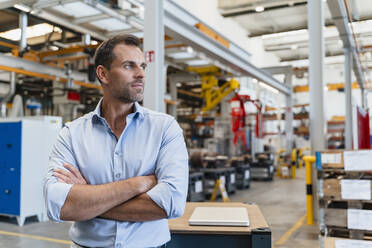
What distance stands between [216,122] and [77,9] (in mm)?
7677

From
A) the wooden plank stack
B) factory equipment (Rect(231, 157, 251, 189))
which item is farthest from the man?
factory equipment (Rect(231, 157, 251, 189))

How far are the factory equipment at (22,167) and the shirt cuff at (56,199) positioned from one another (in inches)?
206

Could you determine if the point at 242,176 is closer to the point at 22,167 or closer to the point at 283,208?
the point at 283,208

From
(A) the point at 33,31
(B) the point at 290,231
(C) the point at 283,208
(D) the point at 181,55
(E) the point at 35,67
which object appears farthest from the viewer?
(D) the point at 181,55

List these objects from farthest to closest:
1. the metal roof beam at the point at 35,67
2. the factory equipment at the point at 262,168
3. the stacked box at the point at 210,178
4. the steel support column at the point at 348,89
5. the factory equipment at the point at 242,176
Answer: the factory equipment at the point at 262,168, the factory equipment at the point at 242,176, the steel support column at the point at 348,89, the stacked box at the point at 210,178, the metal roof beam at the point at 35,67

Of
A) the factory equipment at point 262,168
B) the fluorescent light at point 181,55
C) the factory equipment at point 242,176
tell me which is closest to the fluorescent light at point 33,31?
the fluorescent light at point 181,55

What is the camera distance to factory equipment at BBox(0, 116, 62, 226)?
20.2ft

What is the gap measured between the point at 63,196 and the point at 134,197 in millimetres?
292

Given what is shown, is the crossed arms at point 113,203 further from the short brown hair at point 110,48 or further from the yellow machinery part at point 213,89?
the yellow machinery part at point 213,89

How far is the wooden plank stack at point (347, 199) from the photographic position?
372cm

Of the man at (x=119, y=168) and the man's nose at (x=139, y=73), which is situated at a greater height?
the man's nose at (x=139, y=73)

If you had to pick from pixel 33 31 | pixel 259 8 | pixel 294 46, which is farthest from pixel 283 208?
pixel 294 46

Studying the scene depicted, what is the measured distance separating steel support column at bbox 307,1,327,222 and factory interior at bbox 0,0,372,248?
2 centimetres

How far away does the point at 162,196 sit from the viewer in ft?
4.84
